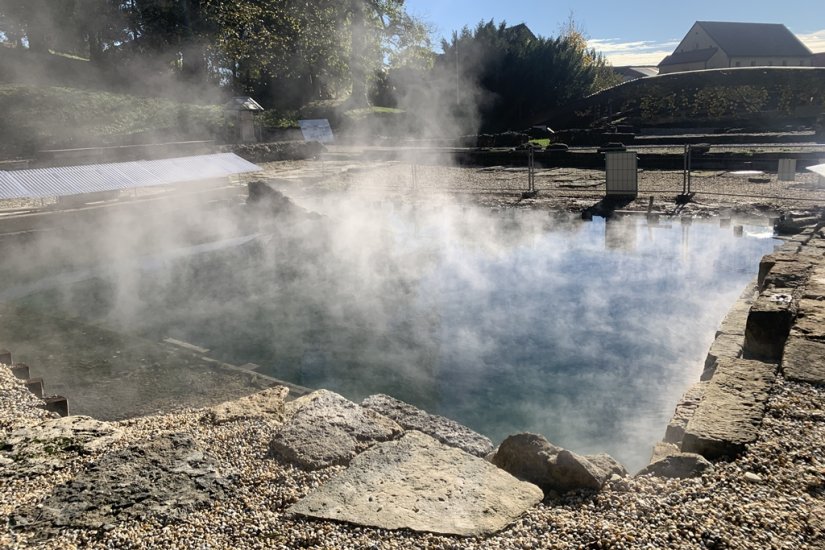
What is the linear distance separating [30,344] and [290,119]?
24375 mm

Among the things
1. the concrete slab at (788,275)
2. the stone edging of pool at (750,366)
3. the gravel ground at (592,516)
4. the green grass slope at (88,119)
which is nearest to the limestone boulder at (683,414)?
Answer: the stone edging of pool at (750,366)

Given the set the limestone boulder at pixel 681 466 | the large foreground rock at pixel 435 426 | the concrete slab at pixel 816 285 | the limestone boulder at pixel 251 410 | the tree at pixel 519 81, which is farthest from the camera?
the tree at pixel 519 81

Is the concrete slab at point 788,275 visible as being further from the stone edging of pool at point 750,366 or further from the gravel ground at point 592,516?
the gravel ground at point 592,516

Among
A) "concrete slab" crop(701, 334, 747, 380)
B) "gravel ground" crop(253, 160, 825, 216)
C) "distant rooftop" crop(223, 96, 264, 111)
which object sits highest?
"distant rooftop" crop(223, 96, 264, 111)

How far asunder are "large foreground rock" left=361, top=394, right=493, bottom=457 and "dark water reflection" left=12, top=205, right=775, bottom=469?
1091 millimetres

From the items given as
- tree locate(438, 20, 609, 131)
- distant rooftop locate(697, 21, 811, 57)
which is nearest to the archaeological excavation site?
tree locate(438, 20, 609, 131)

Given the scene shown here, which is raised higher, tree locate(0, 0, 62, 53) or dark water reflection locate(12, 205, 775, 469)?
tree locate(0, 0, 62, 53)

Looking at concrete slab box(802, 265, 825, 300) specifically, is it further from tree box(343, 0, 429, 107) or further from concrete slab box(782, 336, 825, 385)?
tree box(343, 0, 429, 107)

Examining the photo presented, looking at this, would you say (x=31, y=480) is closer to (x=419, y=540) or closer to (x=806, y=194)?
(x=419, y=540)

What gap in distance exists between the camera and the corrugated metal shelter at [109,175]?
39.4 ft

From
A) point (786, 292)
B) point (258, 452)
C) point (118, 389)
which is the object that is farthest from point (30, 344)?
point (786, 292)

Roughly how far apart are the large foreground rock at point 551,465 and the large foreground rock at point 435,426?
0.28 meters

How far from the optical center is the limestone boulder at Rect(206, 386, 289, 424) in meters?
4.70

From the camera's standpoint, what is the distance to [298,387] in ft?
21.3
